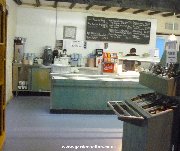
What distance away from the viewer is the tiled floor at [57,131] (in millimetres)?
4902

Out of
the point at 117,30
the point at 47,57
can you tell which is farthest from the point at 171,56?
the point at 117,30

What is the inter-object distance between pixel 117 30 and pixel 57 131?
5.87 m

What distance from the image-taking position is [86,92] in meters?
7.30

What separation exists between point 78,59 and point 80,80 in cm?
312

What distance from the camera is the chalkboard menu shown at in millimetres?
10414

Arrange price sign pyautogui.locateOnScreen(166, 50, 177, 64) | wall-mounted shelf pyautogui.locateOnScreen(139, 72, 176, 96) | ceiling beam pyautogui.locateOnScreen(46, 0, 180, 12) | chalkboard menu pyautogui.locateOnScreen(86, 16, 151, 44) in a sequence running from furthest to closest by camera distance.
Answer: chalkboard menu pyautogui.locateOnScreen(86, 16, 151, 44) < ceiling beam pyautogui.locateOnScreen(46, 0, 180, 12) < price sign pyautogui.locateOnScreen(166, 50, 177, 64) < wall-mounted shelf pyautogui.locateOnScreen(139, 72, 176, 96)

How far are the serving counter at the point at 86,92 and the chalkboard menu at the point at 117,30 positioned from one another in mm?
3254

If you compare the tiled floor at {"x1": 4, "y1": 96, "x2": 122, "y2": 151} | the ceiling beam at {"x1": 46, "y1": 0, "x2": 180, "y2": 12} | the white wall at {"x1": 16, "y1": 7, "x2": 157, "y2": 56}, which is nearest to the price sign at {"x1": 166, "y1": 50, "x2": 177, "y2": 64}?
the tiled floor at {"x1": 4, "y1": 96, "x2": 122, "y2": 151}

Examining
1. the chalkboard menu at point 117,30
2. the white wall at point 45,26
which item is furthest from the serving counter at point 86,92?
the chalkboard menu at point 117,30

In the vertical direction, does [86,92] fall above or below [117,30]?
Answer: below

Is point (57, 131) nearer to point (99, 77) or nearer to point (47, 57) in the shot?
point (99, 77)

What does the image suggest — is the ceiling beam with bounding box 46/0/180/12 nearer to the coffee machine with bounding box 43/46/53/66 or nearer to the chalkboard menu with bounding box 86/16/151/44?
the chalkboard menu with bounding box 86/16/151/44

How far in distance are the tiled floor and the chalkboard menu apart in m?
3.82

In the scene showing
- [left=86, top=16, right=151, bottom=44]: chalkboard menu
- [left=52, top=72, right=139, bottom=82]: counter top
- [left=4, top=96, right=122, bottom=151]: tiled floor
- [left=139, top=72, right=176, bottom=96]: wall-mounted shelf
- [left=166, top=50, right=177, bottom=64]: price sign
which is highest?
[left=86, top=16, right=151, bottom=44]: chalkboard menu
